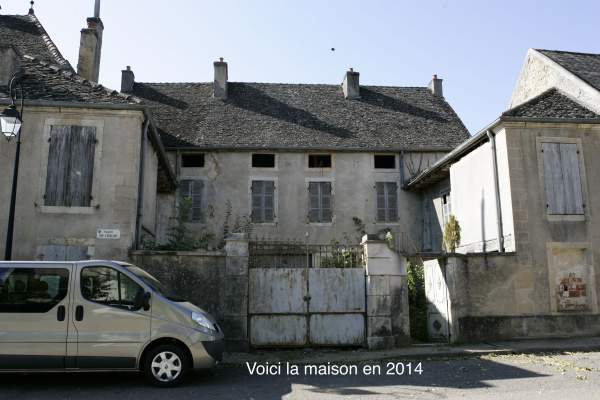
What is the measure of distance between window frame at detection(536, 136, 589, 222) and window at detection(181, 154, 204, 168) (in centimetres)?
1032

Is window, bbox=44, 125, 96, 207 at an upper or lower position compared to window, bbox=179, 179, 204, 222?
lower

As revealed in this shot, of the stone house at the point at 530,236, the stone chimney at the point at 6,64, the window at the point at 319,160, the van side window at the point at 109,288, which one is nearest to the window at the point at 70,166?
the stone chimney at the point at 6,64

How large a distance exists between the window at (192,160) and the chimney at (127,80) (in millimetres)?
4515

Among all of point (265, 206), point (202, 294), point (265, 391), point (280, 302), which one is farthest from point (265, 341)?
point (265, 206)

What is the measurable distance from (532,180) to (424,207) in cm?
626

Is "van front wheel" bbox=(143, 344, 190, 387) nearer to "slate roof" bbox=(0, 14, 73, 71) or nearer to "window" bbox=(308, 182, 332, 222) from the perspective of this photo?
"slate roof" bbox=(0, 14, 73, 71)

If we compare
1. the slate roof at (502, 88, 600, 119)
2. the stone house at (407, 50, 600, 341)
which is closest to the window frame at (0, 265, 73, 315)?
the stone house at (407, 50, 600, 341)

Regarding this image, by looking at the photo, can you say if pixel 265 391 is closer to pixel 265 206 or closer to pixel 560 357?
pixel 560 357

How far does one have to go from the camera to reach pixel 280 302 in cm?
889

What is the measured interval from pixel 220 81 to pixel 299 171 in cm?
551

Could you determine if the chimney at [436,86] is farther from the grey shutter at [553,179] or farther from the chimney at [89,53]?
the chimney at [89,53]

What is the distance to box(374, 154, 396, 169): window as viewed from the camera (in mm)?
16984

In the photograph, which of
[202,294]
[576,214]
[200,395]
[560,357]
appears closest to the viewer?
[200,395]

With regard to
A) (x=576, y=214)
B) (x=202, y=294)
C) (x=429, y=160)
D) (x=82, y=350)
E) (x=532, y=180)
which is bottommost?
(x=82, y=350)
